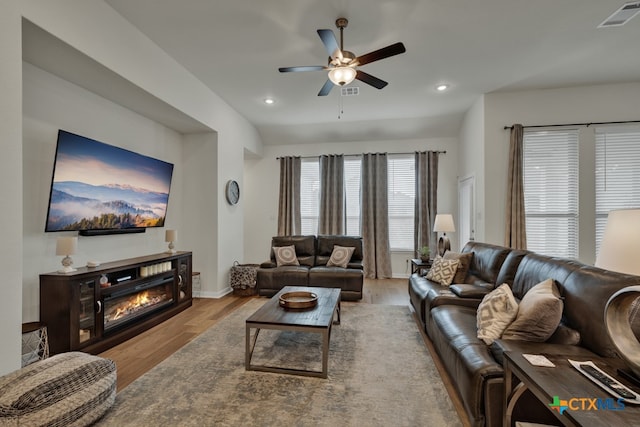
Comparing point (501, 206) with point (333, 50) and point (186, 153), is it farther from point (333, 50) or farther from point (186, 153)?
point (186, 153)

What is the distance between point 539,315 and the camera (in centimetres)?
173

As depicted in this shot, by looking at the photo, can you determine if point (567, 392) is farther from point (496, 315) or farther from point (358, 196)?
point (358, 196)

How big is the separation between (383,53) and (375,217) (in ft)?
13.1

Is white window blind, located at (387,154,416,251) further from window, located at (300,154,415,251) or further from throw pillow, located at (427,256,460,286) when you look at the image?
throw pillow, located at (427,256,460,286)

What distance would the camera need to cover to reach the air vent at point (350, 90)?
425 cm

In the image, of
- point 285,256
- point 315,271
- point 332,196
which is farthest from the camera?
point 332,196

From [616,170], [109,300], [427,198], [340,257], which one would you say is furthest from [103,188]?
[616,170]

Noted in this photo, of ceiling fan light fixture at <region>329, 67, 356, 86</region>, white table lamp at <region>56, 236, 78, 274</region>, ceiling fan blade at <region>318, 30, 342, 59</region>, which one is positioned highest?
ceiling fan blade at <region>318, 30, 342, 59</region>

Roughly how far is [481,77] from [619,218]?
3.06m

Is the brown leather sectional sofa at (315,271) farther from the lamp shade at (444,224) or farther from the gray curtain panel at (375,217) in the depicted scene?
the lamp shade at (444,224)

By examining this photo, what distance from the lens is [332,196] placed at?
6.32 metres

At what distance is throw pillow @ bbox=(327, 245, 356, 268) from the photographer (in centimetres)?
474

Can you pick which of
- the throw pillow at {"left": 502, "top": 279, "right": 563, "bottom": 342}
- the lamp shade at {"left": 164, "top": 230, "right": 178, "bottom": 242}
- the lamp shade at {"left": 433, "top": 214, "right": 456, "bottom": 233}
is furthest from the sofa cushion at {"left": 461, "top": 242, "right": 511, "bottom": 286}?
the lamp shade at {"left": 164, "top": 230, "right": 178, "bottom": 242}

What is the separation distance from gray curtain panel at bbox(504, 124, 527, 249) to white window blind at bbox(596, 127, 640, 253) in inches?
41.1
